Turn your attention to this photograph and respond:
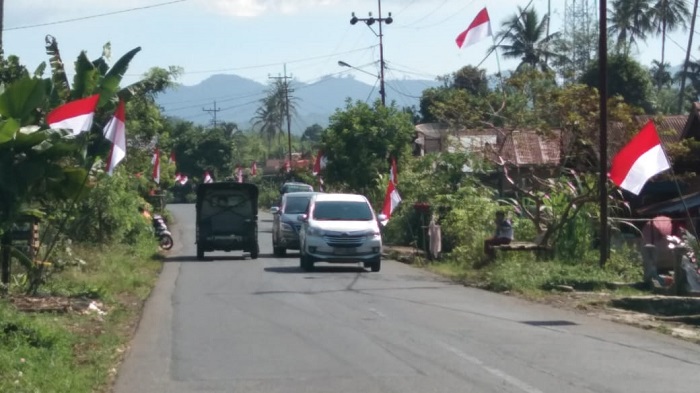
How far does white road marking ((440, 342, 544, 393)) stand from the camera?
418 inches

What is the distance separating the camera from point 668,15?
68.9 m

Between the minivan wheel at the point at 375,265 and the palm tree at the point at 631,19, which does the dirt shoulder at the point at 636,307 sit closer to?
the minivan wheel at the point at 375,265

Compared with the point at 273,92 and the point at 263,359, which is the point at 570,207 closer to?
the point at 263,359

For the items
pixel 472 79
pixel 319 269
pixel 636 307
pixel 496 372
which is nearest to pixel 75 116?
pixel 496 372

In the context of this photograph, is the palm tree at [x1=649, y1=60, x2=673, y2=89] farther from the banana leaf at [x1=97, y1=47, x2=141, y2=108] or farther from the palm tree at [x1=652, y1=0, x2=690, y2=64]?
the banana leaf at [x1=97, y1=47, x2=141, y2=108]

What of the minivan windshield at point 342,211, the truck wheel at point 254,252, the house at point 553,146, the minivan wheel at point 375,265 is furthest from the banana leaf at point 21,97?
the truck wheel at point 254,252

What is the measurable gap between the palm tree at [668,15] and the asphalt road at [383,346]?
2010 inches

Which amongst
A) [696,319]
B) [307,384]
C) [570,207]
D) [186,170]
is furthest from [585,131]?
[186,170]

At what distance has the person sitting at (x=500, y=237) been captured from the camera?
2656 cm

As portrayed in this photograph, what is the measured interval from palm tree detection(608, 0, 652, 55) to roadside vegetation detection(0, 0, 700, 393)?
1590 centimetres

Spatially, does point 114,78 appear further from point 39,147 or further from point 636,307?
point 636,307

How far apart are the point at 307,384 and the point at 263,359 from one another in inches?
67.1

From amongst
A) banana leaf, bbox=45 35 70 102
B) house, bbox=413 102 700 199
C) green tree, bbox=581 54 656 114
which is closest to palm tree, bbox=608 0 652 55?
green tree, bbox=581 54 656 114

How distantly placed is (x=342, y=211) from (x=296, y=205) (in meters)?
7.32
